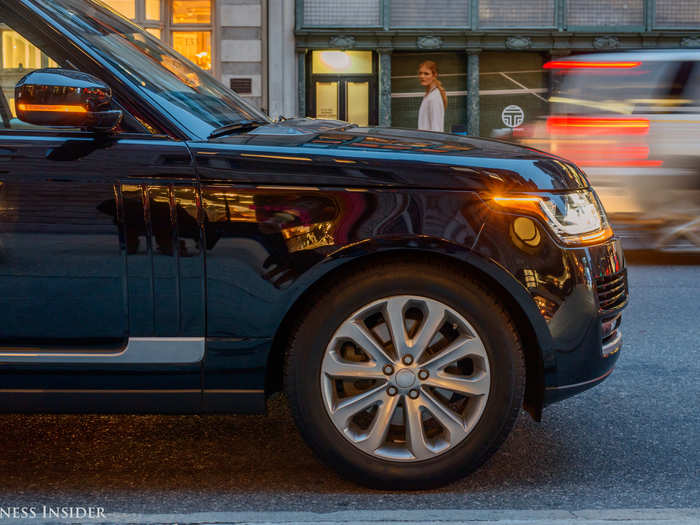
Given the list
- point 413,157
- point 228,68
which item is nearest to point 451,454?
point 413,157

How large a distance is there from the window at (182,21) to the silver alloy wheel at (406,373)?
17.6m

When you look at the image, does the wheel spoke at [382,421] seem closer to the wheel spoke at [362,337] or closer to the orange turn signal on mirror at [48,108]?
the wheel spoke at [362,337]

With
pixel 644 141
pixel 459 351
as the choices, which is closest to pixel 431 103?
pixel 644 141

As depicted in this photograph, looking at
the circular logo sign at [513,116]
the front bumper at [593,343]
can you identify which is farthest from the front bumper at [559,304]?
the circular logo sign at [513,116]

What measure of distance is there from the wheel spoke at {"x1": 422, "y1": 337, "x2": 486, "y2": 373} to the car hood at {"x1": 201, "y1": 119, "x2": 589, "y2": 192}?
52 cm

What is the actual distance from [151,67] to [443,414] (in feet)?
5.43

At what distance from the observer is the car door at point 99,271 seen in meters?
3.32

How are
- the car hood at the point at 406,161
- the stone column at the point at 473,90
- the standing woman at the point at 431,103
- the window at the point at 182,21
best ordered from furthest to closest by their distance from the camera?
1. the stone column at the point at 473,90
2. the window at the point at 182,21
3. the standing woman at the point at 431,103
4. the car hood at the point at 406,161

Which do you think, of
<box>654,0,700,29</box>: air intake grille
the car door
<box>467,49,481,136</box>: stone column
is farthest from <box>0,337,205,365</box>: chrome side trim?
<box>654,0,700,29</box>: air intake grille

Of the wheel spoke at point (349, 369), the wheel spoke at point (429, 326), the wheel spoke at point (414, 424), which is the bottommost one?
the wheel spoke at point (414, 424)

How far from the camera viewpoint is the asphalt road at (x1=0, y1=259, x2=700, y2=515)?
11.5 feet

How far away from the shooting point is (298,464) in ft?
12.7

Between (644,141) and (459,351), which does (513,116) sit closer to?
(644,141)

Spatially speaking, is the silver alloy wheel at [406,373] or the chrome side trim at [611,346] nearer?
the silver alloy wheel at [406,373]
